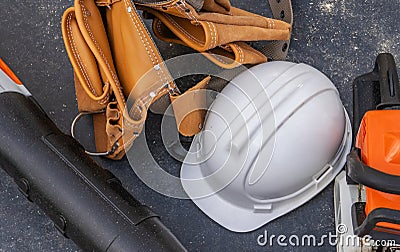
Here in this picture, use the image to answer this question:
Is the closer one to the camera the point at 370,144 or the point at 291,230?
the point at 370,144

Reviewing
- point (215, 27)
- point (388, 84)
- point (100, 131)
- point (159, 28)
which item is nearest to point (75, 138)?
point (100, 131)

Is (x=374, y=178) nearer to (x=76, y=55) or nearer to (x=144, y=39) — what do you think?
(x=144, y=39)

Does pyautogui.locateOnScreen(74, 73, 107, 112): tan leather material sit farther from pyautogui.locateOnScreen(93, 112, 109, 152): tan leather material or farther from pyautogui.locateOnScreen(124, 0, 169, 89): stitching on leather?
pyautogui.locateOnScreen(124, 0, 169, 89): stitching on leather

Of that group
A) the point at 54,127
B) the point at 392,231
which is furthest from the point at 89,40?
the point at 392,231

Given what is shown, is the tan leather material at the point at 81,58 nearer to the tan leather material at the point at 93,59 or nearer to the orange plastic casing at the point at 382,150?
the tan leather material at the point at 93,59

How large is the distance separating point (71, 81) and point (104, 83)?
19 centimetres

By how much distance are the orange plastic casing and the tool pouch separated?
13.8 inches

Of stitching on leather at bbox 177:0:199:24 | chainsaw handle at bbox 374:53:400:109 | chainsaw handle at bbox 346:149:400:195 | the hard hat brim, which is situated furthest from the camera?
the hard hat brim

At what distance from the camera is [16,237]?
1322 millimetres

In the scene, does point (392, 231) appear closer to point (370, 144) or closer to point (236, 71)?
point (370, 144)

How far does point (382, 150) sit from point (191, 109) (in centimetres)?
44

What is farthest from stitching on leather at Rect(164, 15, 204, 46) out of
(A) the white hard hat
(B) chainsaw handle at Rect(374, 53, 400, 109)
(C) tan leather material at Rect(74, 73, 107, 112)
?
(B) chainsaw handle at Rect(374, 53, 400, 109)

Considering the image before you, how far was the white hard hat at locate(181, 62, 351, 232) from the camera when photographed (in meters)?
1.19

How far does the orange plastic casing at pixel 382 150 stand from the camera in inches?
37.1
